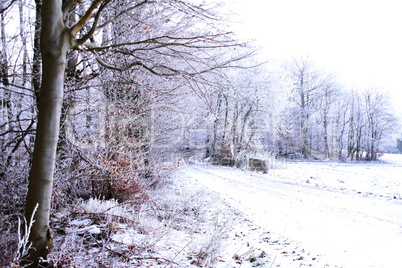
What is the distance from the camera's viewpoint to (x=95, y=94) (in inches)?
256

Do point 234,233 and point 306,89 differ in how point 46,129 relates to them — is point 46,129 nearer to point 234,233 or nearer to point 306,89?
point 234,233

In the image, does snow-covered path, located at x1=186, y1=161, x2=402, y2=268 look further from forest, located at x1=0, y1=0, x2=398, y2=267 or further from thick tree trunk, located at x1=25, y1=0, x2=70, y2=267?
thick tree trunk, located at x1=25, y1=0, x2=70, y2=267

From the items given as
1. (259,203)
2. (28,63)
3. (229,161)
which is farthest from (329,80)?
(28,63)

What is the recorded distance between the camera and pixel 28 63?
5.31m

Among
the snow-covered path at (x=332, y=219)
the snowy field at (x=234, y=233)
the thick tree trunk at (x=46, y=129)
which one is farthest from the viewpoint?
the snow-covered path at (x=332, y=219)

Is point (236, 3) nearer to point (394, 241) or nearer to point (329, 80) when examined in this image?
point (394, 241)

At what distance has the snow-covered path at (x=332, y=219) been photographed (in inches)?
175

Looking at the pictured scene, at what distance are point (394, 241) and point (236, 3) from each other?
5011 millimetres

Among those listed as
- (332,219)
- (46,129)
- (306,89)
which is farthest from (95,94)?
(306,89)

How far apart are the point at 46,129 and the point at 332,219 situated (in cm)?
647

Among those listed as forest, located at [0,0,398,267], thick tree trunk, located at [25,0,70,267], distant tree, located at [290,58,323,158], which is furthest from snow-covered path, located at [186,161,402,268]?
distant tree, located at [290,58,323,158]

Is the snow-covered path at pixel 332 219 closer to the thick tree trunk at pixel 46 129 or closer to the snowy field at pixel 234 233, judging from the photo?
the snowy field at pixel 234 233

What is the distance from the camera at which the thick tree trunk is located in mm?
2785

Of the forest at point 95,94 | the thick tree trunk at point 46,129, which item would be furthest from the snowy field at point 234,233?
the forest at point 95,94
